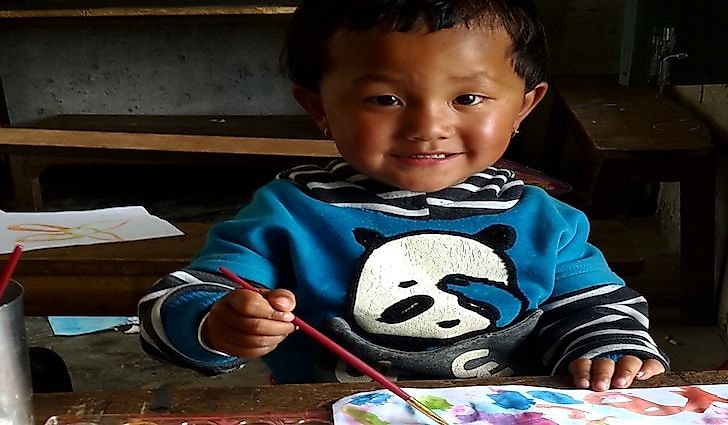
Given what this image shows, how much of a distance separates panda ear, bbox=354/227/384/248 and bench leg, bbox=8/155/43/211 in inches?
92.0

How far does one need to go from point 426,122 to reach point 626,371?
0.80ft

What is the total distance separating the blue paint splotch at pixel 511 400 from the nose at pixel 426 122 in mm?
207

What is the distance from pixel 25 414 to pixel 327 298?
0.30m

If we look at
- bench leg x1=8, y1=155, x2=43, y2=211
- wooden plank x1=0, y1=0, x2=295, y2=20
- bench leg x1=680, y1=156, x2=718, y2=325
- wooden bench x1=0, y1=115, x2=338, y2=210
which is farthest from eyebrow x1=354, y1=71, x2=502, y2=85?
bench leg x1=8, y1=155, x2=43, y2=211

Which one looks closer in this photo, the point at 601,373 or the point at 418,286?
the point at 601,373

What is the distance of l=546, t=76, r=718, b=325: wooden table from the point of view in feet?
6.52

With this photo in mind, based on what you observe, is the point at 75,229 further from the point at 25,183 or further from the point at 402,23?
the point at 25,183

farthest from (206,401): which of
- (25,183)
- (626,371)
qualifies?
(25,183)

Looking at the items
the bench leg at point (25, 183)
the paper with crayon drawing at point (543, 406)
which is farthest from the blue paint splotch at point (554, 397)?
the bench leg at point (25, 183)

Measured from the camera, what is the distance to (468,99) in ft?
2.44

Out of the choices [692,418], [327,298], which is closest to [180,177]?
[327,298]

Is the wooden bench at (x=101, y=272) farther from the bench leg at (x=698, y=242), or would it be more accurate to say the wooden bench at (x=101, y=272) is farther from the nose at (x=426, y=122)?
the bench leg at (x=698, y=242)

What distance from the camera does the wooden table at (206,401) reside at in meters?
0.63

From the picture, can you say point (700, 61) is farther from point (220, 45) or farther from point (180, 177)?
point (180, 177)
